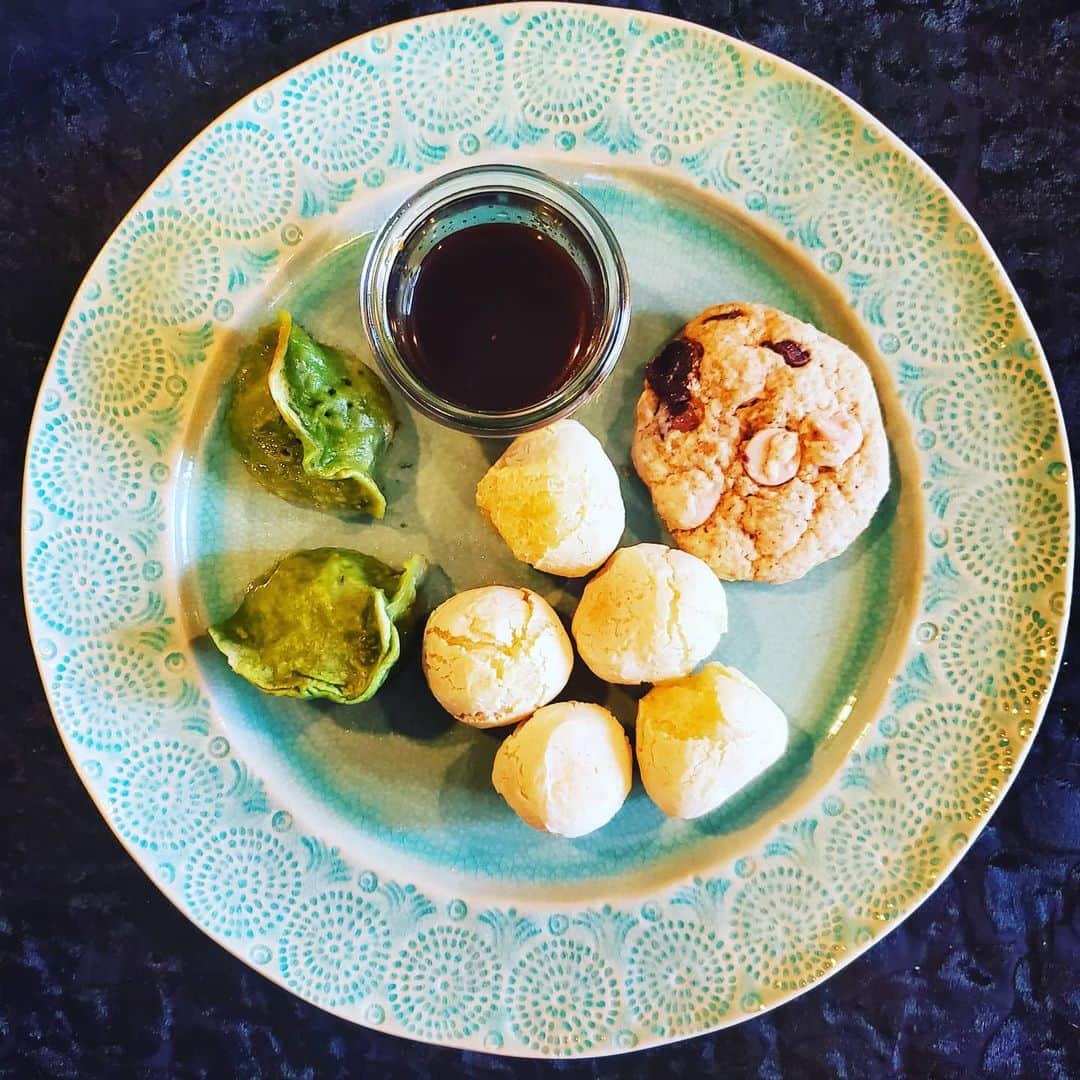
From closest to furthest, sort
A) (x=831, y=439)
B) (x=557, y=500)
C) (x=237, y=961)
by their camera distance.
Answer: (x=557, y=500)
(x=831, y=439)
(x=237, y=961)

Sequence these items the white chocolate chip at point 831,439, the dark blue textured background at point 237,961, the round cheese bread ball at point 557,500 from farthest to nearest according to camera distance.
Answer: the dark blue textured background at point 237,961
the white chocolate chip at point 831,439
the round cheese bread ball at point 557,500

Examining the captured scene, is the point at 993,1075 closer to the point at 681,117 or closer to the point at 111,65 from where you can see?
the point at 681,117

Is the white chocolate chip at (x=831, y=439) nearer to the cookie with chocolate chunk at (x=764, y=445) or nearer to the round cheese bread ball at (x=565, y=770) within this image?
the cookie with chocolate chunk at (x=764, y=445)

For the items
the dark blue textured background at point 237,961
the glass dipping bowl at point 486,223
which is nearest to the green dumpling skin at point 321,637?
the glass dipping bowl at point 486,223

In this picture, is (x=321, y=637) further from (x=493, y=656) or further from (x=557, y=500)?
(x=557, y=500)

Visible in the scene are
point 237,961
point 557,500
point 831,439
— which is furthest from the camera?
point 237,961

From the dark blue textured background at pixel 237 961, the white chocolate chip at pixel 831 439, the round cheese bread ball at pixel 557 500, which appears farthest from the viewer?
the dark blue textured background at pixel 237 961

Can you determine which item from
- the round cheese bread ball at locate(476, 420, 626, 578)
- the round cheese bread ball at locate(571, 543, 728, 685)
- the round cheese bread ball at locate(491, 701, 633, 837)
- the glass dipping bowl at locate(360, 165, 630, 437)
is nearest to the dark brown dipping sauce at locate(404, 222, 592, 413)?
the glass dipping bowl at locate(360, 165, 630, 437)

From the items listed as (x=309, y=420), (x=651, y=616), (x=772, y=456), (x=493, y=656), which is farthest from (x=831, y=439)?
(x=309, y=420)
